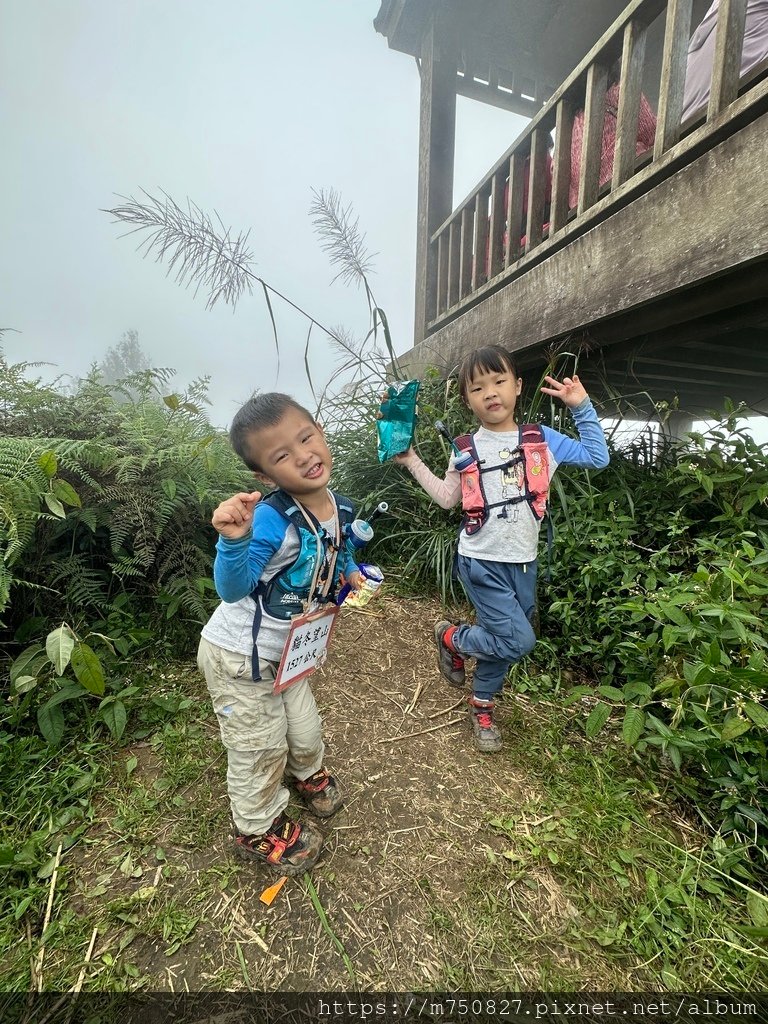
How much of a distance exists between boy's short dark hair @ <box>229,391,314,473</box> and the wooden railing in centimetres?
171

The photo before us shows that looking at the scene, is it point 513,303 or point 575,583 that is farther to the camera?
point 513,303

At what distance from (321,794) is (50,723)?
3.22ft

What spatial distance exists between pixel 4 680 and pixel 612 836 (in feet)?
7.33

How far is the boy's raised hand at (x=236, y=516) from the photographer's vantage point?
95 cm

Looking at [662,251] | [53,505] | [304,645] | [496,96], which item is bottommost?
[304,645]

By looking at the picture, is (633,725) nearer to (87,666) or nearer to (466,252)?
(87,666)

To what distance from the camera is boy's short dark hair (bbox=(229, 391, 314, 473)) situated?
111 centimetres

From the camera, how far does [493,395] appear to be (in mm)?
1648

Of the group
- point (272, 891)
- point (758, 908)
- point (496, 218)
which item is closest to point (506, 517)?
point (758, 908)

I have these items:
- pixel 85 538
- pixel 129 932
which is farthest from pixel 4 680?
pixel 129 932

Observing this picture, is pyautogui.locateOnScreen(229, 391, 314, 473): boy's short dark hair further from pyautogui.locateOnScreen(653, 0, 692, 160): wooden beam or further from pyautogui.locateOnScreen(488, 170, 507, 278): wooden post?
pyautogui.locateOnScreen(488, 170, 507, 278): wooden post

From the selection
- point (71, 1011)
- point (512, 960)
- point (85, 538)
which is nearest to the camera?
point (71, 1011)

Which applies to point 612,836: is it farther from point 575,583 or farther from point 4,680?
point 4,680

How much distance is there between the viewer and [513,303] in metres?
2.52
